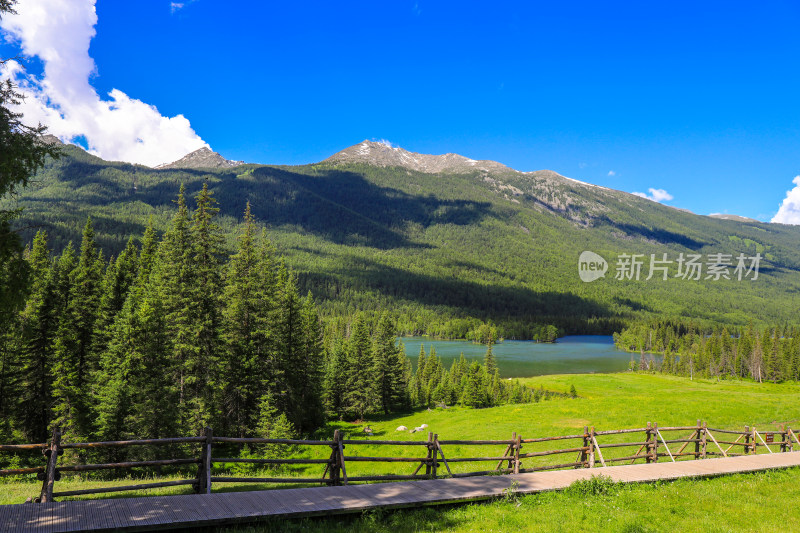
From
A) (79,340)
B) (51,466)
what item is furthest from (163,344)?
(51,466)

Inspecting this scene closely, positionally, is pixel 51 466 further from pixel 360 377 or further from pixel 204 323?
pixel 360 377

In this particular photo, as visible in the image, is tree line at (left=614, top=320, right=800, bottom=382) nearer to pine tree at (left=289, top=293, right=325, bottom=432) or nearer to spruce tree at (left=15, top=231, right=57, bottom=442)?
pine tree at (left=289, top=293, right=325, bottom=432)

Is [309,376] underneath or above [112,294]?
underneath

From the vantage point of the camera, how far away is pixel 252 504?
1055 cm

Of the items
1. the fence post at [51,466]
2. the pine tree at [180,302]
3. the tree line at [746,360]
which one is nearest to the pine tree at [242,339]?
the pine tree at [180,302]

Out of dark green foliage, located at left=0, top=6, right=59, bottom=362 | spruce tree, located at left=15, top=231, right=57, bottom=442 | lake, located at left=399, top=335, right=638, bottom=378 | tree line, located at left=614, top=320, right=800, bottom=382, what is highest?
dark green foliage, located at left=0, top=6, right=59, bottom=362

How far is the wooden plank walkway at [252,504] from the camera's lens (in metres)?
8.74

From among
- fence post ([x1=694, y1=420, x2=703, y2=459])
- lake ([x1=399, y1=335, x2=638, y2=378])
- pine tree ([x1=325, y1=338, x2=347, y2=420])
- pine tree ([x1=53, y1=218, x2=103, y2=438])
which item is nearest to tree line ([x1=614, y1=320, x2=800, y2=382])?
lake ([x1=399, y1=335, x2=638, y2=378])

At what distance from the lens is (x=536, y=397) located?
303 feet

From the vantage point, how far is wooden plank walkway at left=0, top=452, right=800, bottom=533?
28.7 ft

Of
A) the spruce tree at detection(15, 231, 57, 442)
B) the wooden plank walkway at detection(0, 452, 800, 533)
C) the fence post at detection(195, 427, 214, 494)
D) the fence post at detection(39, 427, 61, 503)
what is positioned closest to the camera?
the wooden plank walkway at detection(0, 452, 800, 533)

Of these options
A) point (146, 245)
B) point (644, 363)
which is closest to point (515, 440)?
point (146, 245)

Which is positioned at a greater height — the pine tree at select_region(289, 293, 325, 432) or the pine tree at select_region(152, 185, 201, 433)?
the pine tree at select_region(152, 185, 201, 433)

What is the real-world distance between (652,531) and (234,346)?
1273 inches
